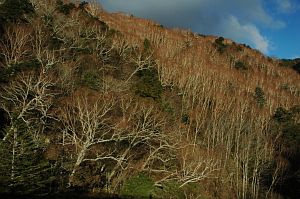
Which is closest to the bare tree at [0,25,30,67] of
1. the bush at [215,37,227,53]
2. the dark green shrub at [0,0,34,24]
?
the dark green shrub at [0,0,34,24]

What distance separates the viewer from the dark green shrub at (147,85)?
47562 mm

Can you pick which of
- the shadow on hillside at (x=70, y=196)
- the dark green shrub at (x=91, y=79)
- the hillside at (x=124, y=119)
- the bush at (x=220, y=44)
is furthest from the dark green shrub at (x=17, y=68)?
the bush at (x=220, y=44)

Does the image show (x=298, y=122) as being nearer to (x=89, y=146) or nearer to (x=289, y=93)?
(x=289, y=93)

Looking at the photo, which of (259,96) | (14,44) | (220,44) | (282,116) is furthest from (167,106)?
(220,44)

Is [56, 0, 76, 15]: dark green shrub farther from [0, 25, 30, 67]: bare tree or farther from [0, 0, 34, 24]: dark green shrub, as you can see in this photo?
[0, 25, 30, 67]: bare tree

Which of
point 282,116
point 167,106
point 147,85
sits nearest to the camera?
point 147,85

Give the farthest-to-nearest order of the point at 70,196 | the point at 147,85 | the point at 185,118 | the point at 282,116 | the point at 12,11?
1. the point at 282,116
2. the point at 185,118
3. the point at 147,85
4. the point at 12,11
5. the point at 70,196

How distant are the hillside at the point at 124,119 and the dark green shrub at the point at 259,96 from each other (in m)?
0.23

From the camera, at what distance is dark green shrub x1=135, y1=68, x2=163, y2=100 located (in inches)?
1873

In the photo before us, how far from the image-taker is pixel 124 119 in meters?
38.8

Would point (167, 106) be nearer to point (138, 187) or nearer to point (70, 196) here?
point (138, 187)

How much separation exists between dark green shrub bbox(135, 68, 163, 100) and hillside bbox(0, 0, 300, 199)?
162 millimetres

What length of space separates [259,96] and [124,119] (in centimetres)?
4193

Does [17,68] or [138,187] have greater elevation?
[17,68]
